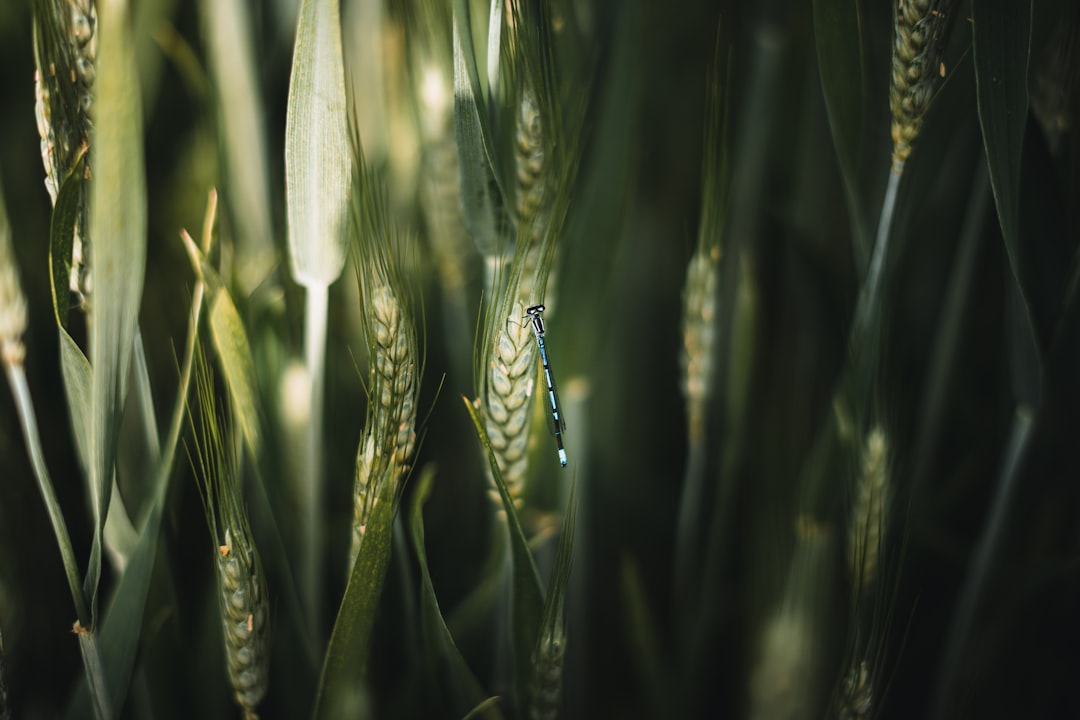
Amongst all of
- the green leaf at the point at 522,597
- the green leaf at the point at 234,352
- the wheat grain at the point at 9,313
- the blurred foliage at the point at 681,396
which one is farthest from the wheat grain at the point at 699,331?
the wheat grain at the point at 9,313

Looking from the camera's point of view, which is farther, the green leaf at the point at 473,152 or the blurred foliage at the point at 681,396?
the blurred foliage at the point at 681,396

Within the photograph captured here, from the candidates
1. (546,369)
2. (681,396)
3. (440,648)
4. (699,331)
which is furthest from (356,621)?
(681,396)

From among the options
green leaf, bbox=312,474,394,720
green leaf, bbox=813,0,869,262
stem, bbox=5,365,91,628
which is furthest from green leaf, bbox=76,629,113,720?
green leaf, bbox=813,0,869,262

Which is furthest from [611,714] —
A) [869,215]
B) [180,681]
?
[869,215]

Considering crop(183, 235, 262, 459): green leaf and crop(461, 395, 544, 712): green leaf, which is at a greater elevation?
crop(183, 235, 262, 459): green leaf

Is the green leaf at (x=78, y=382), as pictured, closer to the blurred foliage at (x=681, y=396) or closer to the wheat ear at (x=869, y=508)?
the blurred foliage at (x=681, y=396)

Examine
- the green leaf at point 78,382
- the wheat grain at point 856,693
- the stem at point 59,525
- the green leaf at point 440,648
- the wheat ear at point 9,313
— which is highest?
the wheat ear at point 9,313

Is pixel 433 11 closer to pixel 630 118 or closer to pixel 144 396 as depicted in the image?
pixel 630 118

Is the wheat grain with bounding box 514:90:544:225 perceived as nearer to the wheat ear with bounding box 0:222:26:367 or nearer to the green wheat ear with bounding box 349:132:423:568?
the green wheat ear with bounding box 349:132:423:568
